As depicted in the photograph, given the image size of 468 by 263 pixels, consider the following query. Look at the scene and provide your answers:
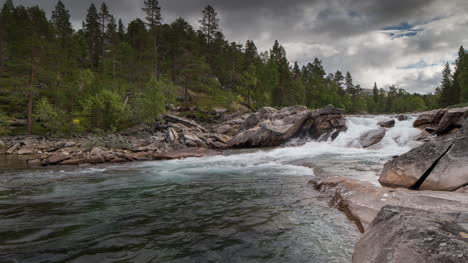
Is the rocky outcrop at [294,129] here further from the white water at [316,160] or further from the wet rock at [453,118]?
the wet rock at [453,118]

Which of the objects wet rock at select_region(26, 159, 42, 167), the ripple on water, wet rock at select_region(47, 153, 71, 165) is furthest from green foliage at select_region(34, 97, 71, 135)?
the ripple on water

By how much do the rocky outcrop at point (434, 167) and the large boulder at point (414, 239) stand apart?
425 centimetres

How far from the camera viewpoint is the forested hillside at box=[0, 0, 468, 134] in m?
35.6

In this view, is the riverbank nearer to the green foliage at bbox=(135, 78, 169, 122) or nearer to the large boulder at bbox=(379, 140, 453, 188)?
the green foliage at bbox=(135, 78, 169, 122)

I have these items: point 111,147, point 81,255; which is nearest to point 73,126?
point 111,147

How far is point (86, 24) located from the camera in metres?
73.4

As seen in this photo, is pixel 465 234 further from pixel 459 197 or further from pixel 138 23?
pixel 138 23

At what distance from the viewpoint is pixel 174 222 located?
6.44 m

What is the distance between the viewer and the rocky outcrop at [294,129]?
29.5 m

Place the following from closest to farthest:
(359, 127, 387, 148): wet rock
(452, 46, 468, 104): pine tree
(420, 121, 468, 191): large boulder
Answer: (420, 121, 468, 191): large boulder < (359, 127, 387, 148): wet rock < (452, 46, 468, 104): pine tree

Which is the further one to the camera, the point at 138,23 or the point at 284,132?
the point at 138,23

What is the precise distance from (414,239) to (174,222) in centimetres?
532

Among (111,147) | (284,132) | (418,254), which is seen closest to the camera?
(418,254)

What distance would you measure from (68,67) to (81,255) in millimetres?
48964
